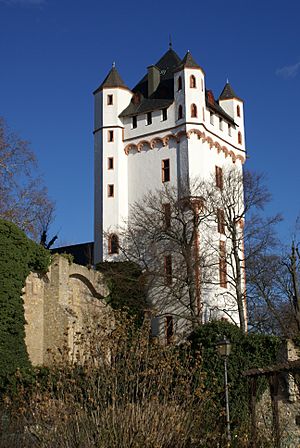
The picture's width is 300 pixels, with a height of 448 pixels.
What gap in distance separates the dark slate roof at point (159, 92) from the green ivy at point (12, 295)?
48.7 ft

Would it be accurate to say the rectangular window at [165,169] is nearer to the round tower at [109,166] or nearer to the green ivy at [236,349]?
the round tower at [109,166]

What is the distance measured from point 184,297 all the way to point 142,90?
12.7 meters

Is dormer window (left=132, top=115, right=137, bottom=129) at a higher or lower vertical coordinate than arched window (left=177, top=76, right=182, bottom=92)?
lower

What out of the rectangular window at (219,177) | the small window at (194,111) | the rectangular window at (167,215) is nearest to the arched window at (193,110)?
the small window at (194,111)

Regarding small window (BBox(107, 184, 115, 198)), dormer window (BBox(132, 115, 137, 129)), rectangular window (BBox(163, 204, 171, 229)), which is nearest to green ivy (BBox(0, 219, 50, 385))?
rectangular window (BBox(163, 204, 171, 229))

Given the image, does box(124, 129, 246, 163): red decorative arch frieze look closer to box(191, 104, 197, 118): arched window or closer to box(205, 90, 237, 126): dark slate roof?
box(191, 104, 197, 118): arched window

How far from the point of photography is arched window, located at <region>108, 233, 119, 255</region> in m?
35.0

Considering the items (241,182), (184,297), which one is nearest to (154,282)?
(184,297)

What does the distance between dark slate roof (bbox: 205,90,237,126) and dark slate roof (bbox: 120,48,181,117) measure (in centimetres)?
208

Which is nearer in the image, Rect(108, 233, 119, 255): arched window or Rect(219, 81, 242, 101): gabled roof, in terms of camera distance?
Rect(108, 233, 119, 255): arched window

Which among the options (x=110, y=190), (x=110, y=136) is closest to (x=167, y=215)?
(x=110, y=190)

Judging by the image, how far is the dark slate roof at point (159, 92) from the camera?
37125mm

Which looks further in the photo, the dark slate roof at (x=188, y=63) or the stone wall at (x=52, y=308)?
the dark slate roof at (x=188, y=63)

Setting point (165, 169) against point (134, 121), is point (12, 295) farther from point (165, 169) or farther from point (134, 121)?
point (134, 121)
